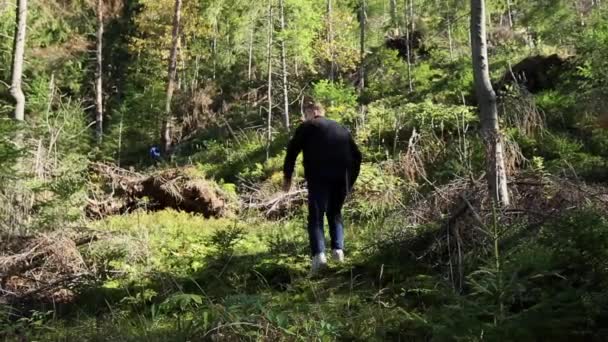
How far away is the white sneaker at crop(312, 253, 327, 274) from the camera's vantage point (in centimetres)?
589

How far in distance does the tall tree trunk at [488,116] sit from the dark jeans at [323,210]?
149cm

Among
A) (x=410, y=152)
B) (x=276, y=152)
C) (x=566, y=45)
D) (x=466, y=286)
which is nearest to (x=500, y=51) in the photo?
(x=566, y=45)

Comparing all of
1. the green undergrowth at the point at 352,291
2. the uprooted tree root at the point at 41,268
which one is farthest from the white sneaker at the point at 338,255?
the uprooted tree root at the point at 41,268

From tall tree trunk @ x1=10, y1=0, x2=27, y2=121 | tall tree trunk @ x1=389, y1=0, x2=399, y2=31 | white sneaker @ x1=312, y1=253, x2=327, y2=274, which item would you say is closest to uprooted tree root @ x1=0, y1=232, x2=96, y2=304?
white sneaker @ x1=312, y1=253, x2=327, y2=274

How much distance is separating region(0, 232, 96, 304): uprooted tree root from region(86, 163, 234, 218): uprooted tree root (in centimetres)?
388

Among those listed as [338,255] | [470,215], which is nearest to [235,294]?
[338,255]

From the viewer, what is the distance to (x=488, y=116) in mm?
6059

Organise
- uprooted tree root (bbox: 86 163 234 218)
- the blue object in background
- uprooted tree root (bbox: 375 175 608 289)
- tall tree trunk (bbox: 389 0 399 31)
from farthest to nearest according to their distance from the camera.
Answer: tall tree trunk (bbox: 389 0 399 31), the blue object in background, uprooted tree root (bbox: 86 163 234 218), uprooted tree root (bbox: 375 175 608 289)

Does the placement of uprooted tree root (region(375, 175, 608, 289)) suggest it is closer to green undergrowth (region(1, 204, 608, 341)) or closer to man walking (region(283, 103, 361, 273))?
green undergrowth (region(1, 204, 608, 341))

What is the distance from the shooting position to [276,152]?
1836cm

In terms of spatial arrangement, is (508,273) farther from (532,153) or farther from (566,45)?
(566,45)

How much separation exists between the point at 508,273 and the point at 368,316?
114cm

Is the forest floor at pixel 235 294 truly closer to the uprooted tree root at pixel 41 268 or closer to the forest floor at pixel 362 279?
the forest floor at pixel 362 279

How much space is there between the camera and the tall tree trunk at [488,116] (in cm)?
598
